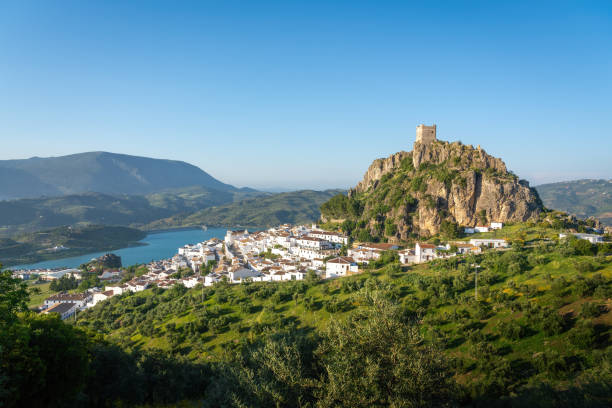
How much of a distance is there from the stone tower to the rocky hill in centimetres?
249

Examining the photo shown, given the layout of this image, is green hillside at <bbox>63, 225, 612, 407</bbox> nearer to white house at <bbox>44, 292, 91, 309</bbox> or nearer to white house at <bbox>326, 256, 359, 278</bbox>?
white house at <bbox>326, 256, 359, 278</bbox>

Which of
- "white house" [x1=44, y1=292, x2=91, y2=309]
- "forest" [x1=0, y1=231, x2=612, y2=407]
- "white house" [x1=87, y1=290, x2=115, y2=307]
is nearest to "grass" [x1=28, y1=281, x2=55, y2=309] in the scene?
"white house" [x1=44, y1=292, x2=91, y2=309]

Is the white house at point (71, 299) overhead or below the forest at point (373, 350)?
below

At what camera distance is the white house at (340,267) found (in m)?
42.1

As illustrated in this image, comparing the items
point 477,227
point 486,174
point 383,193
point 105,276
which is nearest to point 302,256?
point 383,193

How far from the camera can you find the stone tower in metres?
70.2

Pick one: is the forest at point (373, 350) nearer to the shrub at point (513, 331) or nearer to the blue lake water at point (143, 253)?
the shrub at point (513, 331)

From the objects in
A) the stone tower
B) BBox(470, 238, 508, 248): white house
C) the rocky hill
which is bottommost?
BBox(470, 238, 508, 248): white house

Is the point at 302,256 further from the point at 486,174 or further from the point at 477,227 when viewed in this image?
the point at 486,174

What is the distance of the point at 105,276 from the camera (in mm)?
73125

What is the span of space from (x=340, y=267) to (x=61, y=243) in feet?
428

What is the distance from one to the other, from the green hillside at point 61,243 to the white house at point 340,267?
11178 centimetres

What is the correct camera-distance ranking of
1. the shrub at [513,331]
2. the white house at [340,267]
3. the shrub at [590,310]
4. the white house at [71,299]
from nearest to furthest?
the shrub at [590,310], the shrub at [513,331], the white house at [340,267], the white house at [71,299]

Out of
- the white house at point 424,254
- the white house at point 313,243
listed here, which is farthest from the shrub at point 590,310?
the white house at point 313,243
